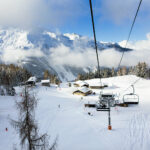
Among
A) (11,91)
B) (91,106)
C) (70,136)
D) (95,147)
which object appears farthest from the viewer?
(11,91)

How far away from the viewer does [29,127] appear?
939 centimetres

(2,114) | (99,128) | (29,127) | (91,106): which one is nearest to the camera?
(29,127)

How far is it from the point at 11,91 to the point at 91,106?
30.4 m

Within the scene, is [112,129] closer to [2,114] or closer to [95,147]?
[95,147]

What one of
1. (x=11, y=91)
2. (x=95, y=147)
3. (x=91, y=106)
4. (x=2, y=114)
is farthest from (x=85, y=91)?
(x=95, y=147)

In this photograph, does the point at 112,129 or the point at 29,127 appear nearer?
the point at 29,127

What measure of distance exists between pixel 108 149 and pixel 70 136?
513 centimetres

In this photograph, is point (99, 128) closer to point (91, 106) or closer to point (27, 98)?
point (27, 98)

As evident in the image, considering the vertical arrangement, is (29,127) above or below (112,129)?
above

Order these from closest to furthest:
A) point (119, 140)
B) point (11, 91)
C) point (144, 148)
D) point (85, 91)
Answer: point (144, 148)
point (119, 140)
point (11, 91)
point (85, 91)

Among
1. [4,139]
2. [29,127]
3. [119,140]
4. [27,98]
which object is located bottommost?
[4,139]

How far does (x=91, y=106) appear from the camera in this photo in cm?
3117

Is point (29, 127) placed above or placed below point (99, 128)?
above

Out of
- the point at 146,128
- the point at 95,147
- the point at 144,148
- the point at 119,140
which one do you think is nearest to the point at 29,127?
the point at 95,147
